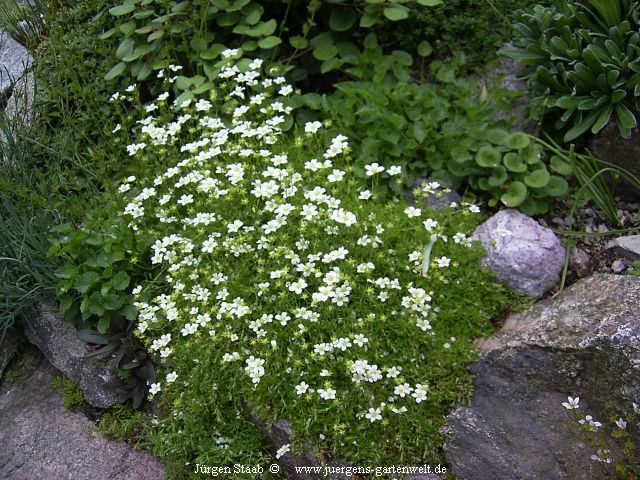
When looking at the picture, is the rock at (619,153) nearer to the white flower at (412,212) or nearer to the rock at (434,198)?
the rock at (434,198)

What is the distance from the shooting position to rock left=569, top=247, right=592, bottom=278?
11.4ft

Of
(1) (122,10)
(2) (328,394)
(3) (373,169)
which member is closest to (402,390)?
(2) (328,394)

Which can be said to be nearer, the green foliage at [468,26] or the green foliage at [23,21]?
the green foliage at [468,26]

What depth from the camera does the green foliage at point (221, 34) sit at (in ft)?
13.9

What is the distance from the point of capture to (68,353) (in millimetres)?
3682

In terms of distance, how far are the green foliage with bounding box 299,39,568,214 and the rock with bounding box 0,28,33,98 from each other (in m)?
2.71

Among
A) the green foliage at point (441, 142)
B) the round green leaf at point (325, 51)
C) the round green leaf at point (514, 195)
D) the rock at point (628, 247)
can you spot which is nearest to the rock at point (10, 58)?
the round green leaf at point (325, 51)

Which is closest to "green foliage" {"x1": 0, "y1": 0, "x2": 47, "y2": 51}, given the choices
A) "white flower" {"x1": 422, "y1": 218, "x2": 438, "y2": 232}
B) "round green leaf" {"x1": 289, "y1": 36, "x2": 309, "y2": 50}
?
"round green leaf" {"x1": 289, "y1": 36, "x2": 309, "y2": 50}

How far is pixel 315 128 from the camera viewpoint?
12.2 ft

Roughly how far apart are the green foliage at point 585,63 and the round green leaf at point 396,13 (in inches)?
29.6

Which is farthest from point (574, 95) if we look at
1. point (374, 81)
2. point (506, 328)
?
point (506, 328)

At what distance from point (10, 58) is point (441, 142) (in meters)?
3.85

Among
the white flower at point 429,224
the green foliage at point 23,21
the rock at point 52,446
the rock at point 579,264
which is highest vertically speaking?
the green foliage at point 23,21

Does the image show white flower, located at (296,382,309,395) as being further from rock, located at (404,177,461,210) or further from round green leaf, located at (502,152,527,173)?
round green leaf, located at (502,152,527,173)
